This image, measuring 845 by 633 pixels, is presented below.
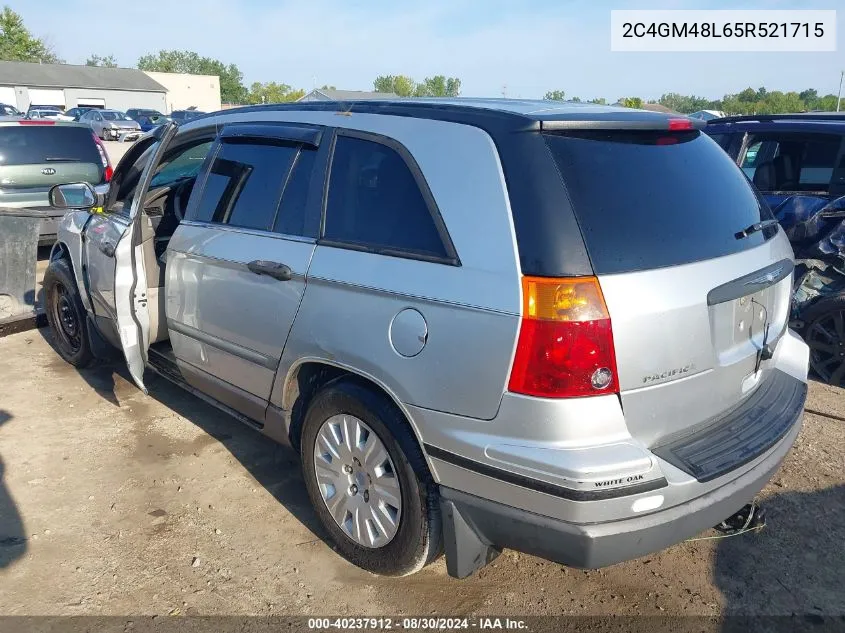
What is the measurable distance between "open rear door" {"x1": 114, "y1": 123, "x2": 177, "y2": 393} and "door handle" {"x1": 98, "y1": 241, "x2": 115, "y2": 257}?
0.62 ft

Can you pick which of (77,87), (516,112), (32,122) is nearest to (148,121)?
(32,122)

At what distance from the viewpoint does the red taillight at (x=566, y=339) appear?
209cm

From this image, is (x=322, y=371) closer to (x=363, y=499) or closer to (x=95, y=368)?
(x=363, y=499)

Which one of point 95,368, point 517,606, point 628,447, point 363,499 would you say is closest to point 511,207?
point 628,447

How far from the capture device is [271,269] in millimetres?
2971

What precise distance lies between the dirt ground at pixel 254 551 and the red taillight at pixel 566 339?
1118mm

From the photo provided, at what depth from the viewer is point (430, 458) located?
242 centimetres

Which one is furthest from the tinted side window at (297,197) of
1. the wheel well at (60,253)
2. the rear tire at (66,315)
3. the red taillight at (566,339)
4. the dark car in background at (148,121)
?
the dark car in background at (148,121)

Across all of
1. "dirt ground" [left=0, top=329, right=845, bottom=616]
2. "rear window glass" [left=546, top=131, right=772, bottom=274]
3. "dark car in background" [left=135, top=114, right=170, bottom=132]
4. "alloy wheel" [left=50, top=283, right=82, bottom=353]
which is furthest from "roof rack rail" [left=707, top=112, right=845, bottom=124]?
"dark car in background" [left=135, top=114, right=170, bottom=132]

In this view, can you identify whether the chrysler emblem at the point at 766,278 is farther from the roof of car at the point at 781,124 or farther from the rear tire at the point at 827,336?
the roof of car at the point at 781,124

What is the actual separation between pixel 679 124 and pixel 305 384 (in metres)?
1.84

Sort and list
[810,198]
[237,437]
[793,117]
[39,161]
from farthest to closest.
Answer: [39,161] → [793,117] → [810,198] → [237,437]

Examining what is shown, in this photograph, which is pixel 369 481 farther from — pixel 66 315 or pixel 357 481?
pixel 66 315

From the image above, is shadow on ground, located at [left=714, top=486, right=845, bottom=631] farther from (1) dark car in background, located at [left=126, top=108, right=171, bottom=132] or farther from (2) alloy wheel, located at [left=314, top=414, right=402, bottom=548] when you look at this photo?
(1) dark car in background, located at [left=126, top=108, right=171, bottom=132]
